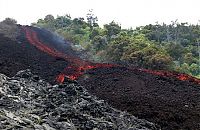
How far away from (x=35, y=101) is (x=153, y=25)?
167 feet

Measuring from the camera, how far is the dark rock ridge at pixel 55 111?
458 inches

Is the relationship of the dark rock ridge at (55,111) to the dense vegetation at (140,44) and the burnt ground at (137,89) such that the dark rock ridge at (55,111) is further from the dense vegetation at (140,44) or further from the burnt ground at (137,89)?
the dense vegetation at (140,44)

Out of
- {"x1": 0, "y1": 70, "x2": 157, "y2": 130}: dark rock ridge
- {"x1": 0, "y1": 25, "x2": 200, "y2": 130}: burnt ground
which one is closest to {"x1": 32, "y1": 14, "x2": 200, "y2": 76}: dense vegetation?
{"x1": 0, "y1": 25, "x2": 200, "y2": 130}: burnt ground

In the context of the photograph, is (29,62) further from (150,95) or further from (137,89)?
(150,95)

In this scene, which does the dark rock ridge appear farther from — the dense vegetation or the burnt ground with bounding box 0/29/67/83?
the dense vegetation

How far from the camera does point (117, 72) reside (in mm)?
25703

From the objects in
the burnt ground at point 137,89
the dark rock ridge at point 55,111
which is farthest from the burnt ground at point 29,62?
the dark rock ridge at point 55,111

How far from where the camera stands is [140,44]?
125 feet

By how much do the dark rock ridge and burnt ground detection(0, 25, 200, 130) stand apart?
1.30 metres

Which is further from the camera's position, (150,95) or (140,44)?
(140,44)

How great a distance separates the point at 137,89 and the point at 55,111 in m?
8.71

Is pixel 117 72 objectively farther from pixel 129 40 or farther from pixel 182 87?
pixel 129 40

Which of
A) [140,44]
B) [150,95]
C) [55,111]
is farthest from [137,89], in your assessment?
[140,44]

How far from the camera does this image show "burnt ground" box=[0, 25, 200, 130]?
51.9ft
